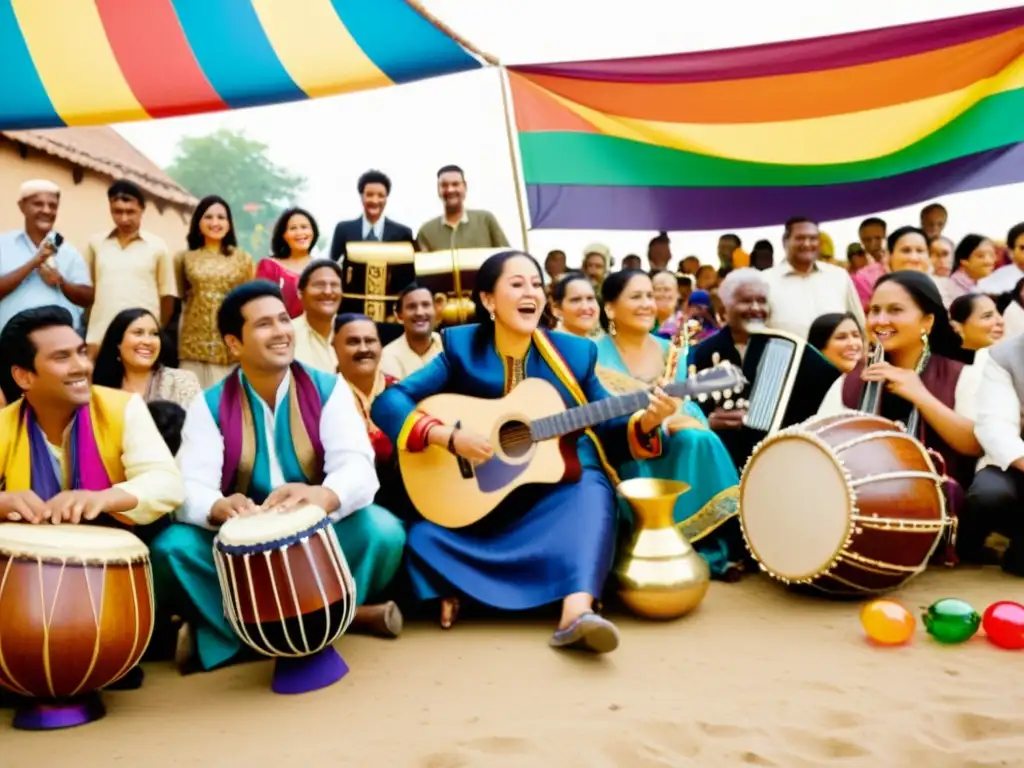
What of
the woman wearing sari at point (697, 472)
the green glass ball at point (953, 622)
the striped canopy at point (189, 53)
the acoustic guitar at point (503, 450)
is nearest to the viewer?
the green glass ball at point (953, 622)

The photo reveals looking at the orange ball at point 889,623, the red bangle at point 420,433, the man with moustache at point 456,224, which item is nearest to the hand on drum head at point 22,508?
the red bangle at point 420,433

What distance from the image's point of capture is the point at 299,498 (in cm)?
294

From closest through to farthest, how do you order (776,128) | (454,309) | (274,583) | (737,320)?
(274,583)
(737,320)
(454,309)
(776,128)

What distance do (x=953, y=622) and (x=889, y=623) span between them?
0.21 metres

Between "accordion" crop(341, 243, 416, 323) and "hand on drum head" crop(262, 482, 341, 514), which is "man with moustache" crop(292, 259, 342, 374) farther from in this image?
"hand on drum head" crop(262, 482, 341, 514)

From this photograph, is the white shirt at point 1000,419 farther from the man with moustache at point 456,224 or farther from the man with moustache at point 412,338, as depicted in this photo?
the man with moustache at point 456,224

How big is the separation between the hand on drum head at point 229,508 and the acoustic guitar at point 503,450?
0.75 m

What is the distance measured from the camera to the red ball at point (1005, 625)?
291cm

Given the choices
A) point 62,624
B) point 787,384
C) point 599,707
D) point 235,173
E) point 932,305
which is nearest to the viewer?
point 62,624

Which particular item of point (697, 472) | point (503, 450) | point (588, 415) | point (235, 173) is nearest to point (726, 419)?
point (697, 472)

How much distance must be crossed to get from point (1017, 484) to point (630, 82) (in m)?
3.50

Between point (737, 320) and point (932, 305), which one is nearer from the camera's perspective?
point (932, 305)

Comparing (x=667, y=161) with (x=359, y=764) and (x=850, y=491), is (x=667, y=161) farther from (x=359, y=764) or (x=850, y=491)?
(x=359, y=764)

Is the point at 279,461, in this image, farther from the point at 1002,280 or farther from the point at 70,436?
the point at 1002,280
